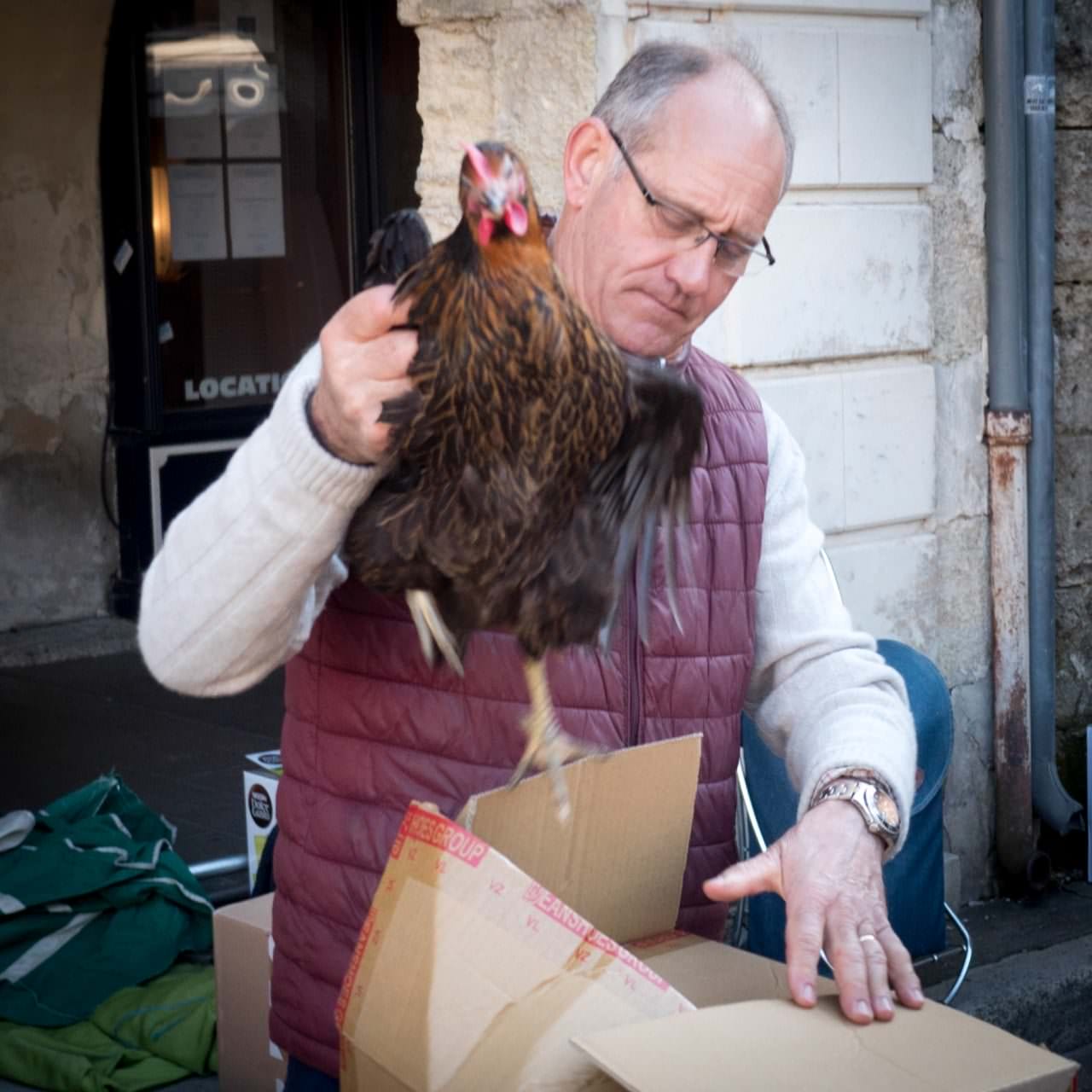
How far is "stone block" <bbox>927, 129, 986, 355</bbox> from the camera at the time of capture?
4.62 metres

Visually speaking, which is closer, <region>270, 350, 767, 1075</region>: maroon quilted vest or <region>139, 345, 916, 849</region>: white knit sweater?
<region>139, 345, 916, 849</region>: white knit sweater

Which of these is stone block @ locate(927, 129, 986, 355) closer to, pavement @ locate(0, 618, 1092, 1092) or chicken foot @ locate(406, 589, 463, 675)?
pavement @ locate(0, 618, 1092, 1092)

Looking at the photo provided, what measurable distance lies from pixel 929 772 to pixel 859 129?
5.39 feet

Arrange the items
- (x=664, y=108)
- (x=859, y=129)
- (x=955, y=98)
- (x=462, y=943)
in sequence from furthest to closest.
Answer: (x=955, y=98), (x=859, y=129), (x=664, y=108), (x=462, y=943)

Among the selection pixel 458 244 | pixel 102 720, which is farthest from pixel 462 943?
pixel 102 720

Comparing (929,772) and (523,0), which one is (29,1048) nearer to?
(929,772)

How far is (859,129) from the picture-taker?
4.34 m

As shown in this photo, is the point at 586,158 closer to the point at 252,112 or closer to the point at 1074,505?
the point at 1074,505

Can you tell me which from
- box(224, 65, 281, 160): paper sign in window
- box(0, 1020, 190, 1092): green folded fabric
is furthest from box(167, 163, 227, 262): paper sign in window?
box(0, 1020, 190, 1092): green folded fabric

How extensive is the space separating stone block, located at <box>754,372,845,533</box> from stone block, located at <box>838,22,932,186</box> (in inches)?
21.2

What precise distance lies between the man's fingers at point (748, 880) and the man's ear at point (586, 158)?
81cm

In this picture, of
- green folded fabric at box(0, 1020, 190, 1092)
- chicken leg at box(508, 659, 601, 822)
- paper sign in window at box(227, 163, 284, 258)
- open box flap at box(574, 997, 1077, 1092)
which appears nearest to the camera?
open box flap at box(574, 997, 1077, 1092)

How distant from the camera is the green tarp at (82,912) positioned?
13.0 ft

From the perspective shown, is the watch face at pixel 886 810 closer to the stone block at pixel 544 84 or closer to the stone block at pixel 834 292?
the stone block at pixel 544 84
